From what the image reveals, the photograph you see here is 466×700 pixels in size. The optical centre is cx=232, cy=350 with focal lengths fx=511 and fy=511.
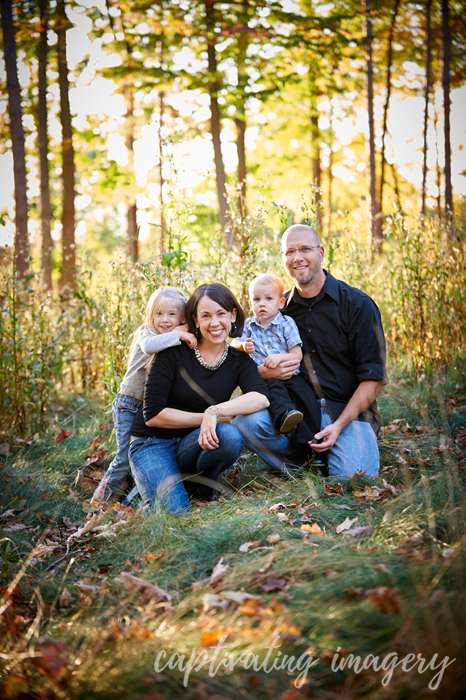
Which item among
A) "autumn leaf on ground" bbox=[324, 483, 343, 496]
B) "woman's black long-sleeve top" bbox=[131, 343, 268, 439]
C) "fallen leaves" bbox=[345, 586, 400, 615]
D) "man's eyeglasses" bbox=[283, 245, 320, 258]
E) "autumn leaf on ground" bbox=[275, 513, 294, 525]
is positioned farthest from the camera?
"man's eyeglasses" bbox=[283, 245, 320, 258]

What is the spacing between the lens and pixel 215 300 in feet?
10.4

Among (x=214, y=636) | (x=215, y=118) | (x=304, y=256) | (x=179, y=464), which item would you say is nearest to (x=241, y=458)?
(x=179, y=464)

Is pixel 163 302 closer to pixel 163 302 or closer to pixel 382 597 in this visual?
pixel 163 302

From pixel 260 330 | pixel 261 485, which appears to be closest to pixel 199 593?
pixel 261 485

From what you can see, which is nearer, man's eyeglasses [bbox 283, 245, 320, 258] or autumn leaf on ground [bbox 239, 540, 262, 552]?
autumn leaf on ground [bbox 239, 540, 262, 552]

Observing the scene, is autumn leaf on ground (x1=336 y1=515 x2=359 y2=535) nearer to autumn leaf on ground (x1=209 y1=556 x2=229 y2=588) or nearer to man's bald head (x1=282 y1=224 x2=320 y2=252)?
autumn leaf on ground (x1=209 y1=556 x2=229 y2=588)

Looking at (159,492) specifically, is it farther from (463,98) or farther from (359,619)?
(463,98)

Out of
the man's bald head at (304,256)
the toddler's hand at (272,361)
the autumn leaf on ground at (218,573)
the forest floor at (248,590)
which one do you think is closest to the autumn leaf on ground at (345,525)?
the forest floor at (248,590)

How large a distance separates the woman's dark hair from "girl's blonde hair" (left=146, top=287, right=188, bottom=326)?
22 cm

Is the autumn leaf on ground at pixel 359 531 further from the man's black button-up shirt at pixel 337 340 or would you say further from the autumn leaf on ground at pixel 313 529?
the man's black button-up shirt at pixel 337 340

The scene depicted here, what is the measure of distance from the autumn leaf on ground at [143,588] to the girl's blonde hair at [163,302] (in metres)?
1.80

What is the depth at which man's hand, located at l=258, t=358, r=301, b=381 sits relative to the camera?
353 cm

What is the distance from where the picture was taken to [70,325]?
6.33m

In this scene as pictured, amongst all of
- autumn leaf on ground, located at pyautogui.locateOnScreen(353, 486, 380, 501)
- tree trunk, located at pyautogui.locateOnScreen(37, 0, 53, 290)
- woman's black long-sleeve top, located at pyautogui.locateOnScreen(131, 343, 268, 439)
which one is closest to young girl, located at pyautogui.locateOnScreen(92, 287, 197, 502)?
woman's black long-sleeve top, located at pyautogui.locateOnScreen(131, 343, 268, 439)
